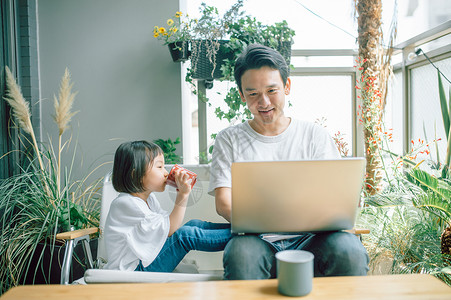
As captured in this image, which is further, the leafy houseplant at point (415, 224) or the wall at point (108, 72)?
the wall at point (108, 72)

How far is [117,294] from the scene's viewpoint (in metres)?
0.98

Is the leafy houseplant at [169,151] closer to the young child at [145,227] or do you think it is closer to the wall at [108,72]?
the wall at [108,72]

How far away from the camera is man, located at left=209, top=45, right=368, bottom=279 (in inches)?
50.9

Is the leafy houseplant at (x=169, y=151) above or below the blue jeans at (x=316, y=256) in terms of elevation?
above

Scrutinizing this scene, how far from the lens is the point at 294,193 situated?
1038 mm

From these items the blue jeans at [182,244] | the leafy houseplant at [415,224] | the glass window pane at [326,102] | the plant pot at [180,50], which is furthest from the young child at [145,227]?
the glass window pane at [326,102]

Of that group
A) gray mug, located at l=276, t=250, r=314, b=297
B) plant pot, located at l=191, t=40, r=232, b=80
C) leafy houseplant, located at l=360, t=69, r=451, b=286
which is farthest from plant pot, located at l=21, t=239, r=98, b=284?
leafy houseplant, located at l=360, t=69, r=451, b=286

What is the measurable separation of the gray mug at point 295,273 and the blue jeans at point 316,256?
33 centimetres

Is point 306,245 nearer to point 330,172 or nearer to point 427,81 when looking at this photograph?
point 330,172

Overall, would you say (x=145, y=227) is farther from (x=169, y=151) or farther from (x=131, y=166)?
(x=169, y=151)

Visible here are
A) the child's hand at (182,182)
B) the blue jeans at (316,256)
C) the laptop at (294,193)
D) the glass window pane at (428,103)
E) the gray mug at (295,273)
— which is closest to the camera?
the gray mug at (295,273)

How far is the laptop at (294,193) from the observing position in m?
1.01

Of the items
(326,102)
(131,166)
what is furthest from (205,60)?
(326,102)

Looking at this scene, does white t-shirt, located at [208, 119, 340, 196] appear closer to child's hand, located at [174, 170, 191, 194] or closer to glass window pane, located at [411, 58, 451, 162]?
child's hand, located at [174, 170, 191, 194]
